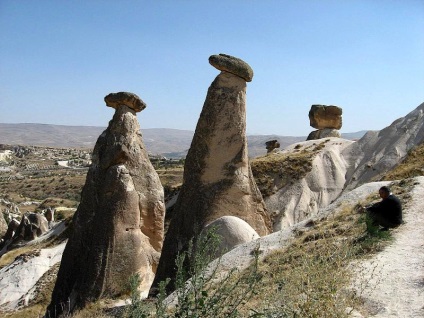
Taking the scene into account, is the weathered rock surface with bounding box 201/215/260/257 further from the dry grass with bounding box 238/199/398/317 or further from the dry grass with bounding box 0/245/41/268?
the dry grass with bounding box 0/245/41/268

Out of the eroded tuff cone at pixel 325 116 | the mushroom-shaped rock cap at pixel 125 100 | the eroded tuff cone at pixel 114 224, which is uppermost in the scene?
the eroded tuff cone at pixel 325 116

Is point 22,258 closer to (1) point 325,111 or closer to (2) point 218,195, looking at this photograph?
(2) point 218,195

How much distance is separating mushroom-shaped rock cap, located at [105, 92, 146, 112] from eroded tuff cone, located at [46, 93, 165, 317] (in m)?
0.12

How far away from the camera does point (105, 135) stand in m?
10.6

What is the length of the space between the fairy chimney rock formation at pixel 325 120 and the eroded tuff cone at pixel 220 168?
1692cm

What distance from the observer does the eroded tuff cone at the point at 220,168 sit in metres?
9.59

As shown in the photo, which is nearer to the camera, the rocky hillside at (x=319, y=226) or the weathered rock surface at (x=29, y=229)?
the rocky hillside at (x=319, y=226)

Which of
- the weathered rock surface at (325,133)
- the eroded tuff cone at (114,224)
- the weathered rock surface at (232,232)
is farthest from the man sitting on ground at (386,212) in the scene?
the weathered rock surface at (325,133)

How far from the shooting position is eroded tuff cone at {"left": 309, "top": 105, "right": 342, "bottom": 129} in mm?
26188

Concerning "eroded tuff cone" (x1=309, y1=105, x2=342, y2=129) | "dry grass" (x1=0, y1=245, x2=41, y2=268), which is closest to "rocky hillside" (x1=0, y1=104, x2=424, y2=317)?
"dry grass" (x1=0, y1=245, x2=41, y2=268)

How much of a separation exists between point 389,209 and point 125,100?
587 cm

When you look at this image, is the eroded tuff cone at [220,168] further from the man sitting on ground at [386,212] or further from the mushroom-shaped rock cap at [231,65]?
the man sitting on ground at [386,212]

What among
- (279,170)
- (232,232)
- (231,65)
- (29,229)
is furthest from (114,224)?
(279,170)

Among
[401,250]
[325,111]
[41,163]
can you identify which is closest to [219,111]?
[401,250]
